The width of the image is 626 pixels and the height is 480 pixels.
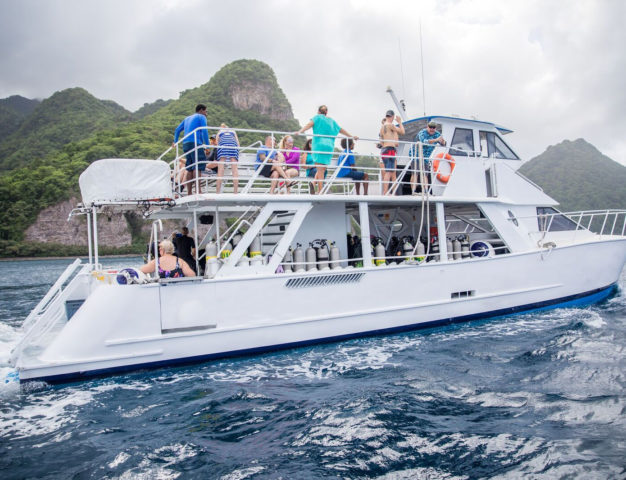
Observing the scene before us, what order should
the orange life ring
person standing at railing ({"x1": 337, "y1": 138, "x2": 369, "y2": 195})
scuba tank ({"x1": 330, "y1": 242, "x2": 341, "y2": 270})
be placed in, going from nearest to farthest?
scuba tank ({"x1": 330, "y1": 242, "x2": 341, "y2": 270}) → person standing at railing ({"x1": 337, "y1": 138, "x2": 369, "y2": 195}) → the orange life ring

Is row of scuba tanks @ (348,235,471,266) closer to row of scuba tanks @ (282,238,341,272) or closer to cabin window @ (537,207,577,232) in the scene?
row of scuba tanks @ (282,238,341,272)

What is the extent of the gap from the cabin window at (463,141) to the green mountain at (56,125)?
98.6 meters

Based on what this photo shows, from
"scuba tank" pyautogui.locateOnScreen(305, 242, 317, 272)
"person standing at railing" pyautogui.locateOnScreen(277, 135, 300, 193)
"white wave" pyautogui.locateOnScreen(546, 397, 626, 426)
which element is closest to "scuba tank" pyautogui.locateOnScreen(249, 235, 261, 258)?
"scuba tank" pyautogui.locateOnScreen(305, 242, 317, 272)

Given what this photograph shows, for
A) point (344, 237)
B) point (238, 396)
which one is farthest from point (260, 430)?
point (344, 237)

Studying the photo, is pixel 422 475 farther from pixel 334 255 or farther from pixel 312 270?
pixel 334 255

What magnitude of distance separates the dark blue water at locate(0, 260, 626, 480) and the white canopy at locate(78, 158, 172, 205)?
8.45ft

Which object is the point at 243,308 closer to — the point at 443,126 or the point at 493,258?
the point at 493,258

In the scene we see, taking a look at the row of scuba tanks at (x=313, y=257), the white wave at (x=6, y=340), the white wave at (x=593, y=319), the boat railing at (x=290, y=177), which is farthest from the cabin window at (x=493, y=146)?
the white wave at (x=6, y=340)

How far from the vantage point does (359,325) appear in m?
7.74

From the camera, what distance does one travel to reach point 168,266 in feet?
21.4

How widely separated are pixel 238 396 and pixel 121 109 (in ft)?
446

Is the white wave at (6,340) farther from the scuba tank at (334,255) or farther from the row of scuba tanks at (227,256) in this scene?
the scuba tank at (334,255)

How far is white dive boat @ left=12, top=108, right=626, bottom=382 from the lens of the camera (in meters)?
6.20

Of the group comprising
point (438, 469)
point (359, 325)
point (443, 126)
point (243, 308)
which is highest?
point (443, 126)
